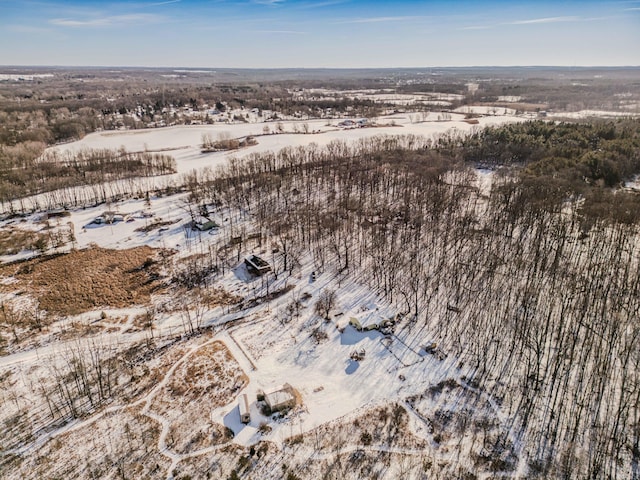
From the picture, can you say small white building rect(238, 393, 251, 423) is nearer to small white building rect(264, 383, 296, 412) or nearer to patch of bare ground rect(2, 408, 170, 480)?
small white building rect(264, 383, 296, 412)

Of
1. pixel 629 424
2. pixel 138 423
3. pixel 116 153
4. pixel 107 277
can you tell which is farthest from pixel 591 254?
pixel 116 153

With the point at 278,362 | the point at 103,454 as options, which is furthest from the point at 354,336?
the point at 103,454

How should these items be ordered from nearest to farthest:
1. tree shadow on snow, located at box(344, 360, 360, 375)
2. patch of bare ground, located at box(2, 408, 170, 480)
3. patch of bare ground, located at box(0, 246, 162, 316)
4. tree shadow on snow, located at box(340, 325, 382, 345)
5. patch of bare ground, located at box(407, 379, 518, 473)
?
Result: patch of bare ground, located at box(2, 408, 170, 480) < patch of bare ground, located at box(407, 379, 518, 473) < tree shadow on snow, located at box(344, 360, 360, 375) < tree shadow on snow, located at box(340, 325, 382, 345) < patch of bare ground, located at box(0, 246, 162, 316)

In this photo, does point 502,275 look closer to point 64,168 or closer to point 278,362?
point 278,362

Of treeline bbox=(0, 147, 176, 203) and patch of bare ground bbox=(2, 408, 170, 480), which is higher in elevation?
treeline bbox=(0, 147, 176, 203)

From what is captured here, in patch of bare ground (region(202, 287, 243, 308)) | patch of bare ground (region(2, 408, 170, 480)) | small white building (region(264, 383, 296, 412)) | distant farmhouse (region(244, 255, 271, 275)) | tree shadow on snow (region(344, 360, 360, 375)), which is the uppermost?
distant farmhouse (region(244, 255, 271, 275))

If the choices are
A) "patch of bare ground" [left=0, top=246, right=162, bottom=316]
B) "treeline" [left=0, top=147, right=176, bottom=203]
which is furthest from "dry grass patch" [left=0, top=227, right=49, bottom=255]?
"treeline" [left=0, top=147, right=176, bottom=203]
